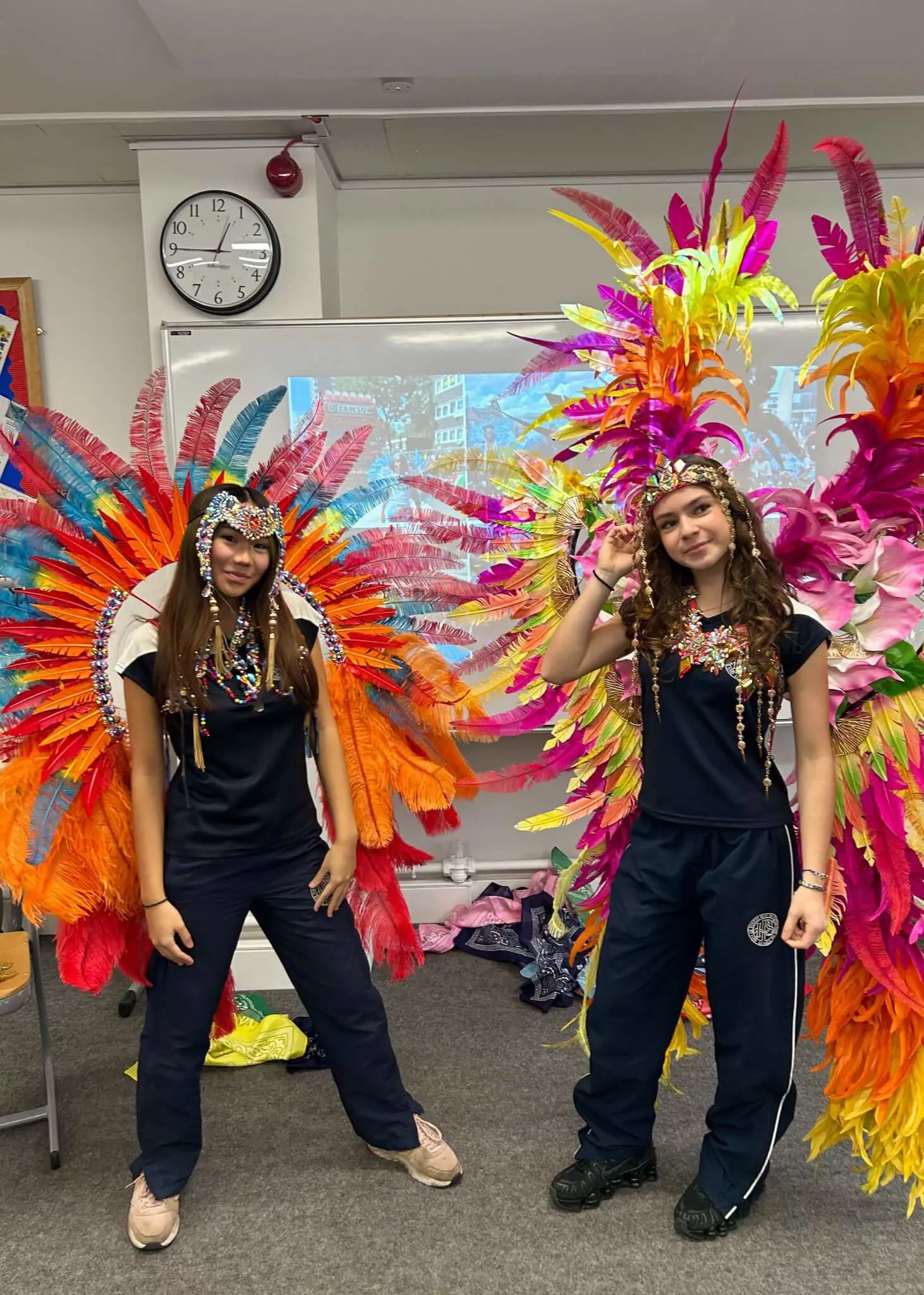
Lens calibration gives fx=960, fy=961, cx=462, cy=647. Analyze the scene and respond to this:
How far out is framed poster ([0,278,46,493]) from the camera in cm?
352

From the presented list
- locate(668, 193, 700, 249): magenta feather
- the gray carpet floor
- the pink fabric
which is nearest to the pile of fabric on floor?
the pink fabric

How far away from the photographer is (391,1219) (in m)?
2.02

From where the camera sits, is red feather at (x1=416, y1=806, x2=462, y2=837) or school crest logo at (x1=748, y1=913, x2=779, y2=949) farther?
red feather at (x1=416, y1=806, x2=462, y2=837)

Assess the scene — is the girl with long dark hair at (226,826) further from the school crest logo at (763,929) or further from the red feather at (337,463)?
the school crest logo at (763,929)

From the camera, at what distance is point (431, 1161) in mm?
2119

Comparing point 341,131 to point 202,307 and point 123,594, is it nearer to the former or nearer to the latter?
point 202,307

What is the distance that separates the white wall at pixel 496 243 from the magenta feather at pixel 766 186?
1805 millimetres

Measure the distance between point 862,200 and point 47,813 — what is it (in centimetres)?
199

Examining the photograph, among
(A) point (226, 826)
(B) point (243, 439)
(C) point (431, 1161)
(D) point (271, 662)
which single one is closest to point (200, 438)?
(B) point (243, 439)

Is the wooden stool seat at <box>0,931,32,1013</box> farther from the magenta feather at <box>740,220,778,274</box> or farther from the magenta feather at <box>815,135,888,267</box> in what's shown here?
the magenta feather at <box>815,135,888,267</box>

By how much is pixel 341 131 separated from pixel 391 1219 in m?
3.11

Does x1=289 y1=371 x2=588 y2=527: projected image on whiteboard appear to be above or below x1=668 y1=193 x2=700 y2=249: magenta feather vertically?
below

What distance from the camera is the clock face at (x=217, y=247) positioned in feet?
10.5

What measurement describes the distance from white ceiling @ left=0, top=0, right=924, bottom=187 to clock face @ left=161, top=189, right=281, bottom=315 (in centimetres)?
23
